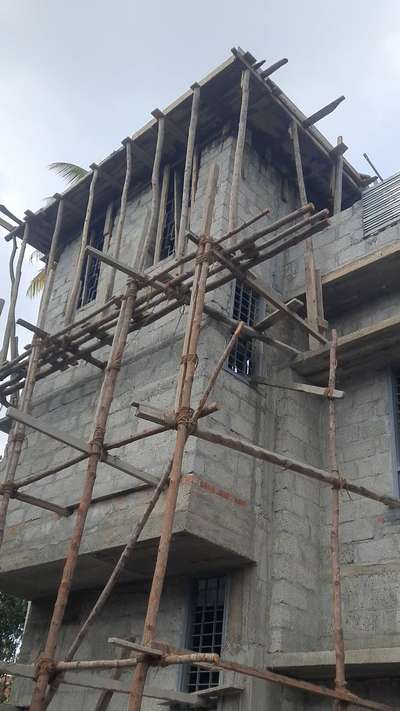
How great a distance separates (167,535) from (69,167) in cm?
1646

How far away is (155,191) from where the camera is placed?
35.9ft

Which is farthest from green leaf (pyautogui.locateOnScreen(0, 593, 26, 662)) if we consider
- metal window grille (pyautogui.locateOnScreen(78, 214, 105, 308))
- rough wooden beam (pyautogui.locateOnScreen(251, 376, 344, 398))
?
rough wooden beam (pyautogui.locateOnScreen(251, 376, 344, 398))

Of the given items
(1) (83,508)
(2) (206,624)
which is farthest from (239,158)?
(2) (206,624)

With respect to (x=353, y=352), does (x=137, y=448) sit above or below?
below

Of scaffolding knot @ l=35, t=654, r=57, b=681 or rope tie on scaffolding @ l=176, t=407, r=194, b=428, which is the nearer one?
scaffolding knot @ l=35, t=654, r=57, b=681

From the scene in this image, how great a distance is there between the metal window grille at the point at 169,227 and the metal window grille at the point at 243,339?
1.78m

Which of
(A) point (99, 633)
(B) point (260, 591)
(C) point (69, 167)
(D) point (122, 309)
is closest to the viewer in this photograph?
(B) point (260, 591)

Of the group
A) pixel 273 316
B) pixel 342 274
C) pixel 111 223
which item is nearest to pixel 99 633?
pixel 273 316

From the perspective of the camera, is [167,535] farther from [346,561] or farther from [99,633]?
[99,633]

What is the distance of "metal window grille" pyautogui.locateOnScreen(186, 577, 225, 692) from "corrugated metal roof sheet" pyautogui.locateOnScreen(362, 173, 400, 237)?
207 inches

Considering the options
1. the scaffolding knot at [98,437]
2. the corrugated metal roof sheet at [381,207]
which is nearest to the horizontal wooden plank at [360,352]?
the corrugated metal roof sheet at [381,207]

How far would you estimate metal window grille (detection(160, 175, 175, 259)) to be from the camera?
11.6m

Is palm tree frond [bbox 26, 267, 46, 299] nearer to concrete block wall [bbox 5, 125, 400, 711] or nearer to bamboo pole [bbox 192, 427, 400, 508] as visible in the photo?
concrete block wall [bbox 5, 125, 400, 711]

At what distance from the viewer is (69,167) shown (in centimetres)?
2044
